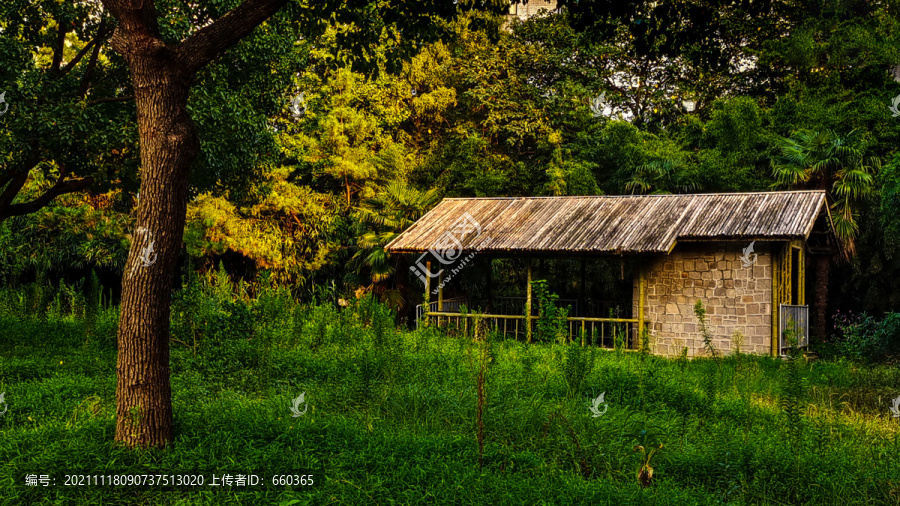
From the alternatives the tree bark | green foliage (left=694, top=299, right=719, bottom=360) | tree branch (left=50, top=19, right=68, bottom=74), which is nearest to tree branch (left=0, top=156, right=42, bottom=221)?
tree branch (left=50, top=19, right=68, bottom=74)

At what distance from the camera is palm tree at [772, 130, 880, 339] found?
625 inches

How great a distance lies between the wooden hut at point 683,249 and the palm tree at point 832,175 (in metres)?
0.52

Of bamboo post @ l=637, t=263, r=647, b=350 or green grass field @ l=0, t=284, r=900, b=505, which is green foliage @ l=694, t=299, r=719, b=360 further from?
bamboo post @ l=637, t=263, r=647, b=350

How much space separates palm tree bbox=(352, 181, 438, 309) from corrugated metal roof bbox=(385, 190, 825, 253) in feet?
4.16

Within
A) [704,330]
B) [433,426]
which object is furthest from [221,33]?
[704,330]

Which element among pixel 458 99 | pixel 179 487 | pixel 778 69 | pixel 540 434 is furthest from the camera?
pixel 458 99

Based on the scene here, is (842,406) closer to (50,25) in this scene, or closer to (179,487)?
(179,487)

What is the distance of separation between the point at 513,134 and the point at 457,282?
6.21 m

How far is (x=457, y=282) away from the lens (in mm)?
18750

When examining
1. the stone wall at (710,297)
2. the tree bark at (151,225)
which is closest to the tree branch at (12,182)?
the tree bark at (151,225)

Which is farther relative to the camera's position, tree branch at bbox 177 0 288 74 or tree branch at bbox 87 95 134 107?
tree branch at bbox 87 95 134 107

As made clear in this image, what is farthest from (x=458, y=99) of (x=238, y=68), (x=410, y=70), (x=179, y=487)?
(x=179, y=487)

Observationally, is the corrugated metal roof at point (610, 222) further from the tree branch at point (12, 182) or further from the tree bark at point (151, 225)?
the tree bark at point (151, 225)

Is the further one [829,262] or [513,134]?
[513,134]
